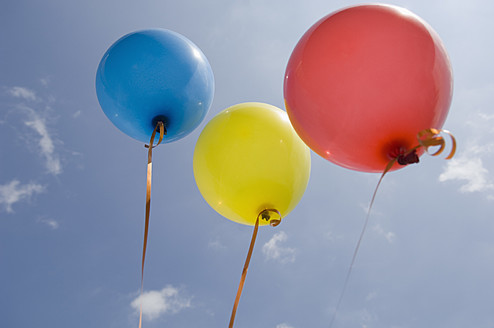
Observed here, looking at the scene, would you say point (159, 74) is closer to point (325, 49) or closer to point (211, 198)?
point (211, 198)

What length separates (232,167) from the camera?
3.25m

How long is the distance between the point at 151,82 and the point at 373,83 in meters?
1.89

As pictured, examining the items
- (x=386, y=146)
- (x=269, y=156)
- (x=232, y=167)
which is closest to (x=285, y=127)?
(x=269, y=156)

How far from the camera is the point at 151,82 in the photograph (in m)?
3.33

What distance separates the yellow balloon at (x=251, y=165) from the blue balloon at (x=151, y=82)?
36 centimetres

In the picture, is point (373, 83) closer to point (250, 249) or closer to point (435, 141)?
point (435, 141)

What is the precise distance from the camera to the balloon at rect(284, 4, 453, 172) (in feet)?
7.66

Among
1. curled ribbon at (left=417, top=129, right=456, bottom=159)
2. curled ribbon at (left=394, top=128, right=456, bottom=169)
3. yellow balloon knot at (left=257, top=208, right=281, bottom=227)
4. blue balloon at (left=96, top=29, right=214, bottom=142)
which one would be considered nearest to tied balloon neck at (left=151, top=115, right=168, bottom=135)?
blue balloon at (left=96, top=29, right=214, bottom=142)

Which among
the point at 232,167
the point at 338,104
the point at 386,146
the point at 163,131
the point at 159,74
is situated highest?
the point at 159,74

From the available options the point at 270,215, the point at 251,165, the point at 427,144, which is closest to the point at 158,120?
the point at 251,165

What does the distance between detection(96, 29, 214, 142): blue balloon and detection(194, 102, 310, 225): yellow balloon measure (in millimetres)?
361

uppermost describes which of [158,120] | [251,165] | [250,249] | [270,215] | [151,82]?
[151,82]

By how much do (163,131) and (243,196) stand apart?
3.00ft

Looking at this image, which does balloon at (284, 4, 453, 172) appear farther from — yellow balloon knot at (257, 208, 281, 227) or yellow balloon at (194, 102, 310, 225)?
yellow balloon knot at (257, 208, 281, 227)
